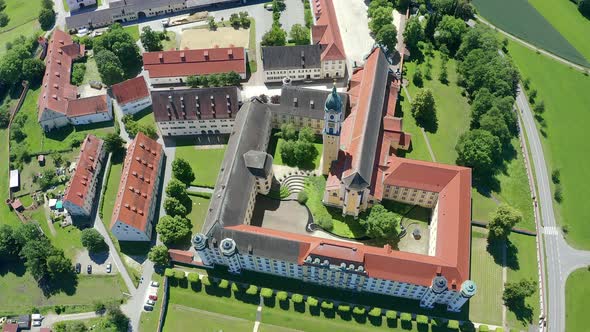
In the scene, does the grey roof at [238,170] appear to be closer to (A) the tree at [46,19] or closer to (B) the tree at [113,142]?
(B) the tree at [113,142]

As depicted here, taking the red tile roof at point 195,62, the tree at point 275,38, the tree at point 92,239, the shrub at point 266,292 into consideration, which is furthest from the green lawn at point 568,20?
the tree at point 92,239

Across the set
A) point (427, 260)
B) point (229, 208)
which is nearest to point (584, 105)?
point (427, 260)

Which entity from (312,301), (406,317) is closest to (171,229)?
(312,301)

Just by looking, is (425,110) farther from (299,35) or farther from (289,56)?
(299,35)

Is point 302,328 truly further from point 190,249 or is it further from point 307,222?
point 190,249

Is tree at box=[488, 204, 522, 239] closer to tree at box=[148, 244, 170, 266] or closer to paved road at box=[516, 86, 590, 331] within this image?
paved road at box=[516, 86, 590, 331]

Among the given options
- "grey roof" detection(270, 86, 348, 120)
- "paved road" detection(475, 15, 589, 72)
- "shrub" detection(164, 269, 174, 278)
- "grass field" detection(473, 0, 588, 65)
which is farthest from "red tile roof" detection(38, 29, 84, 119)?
"grass field" detection(473, 0, 588, 65)
